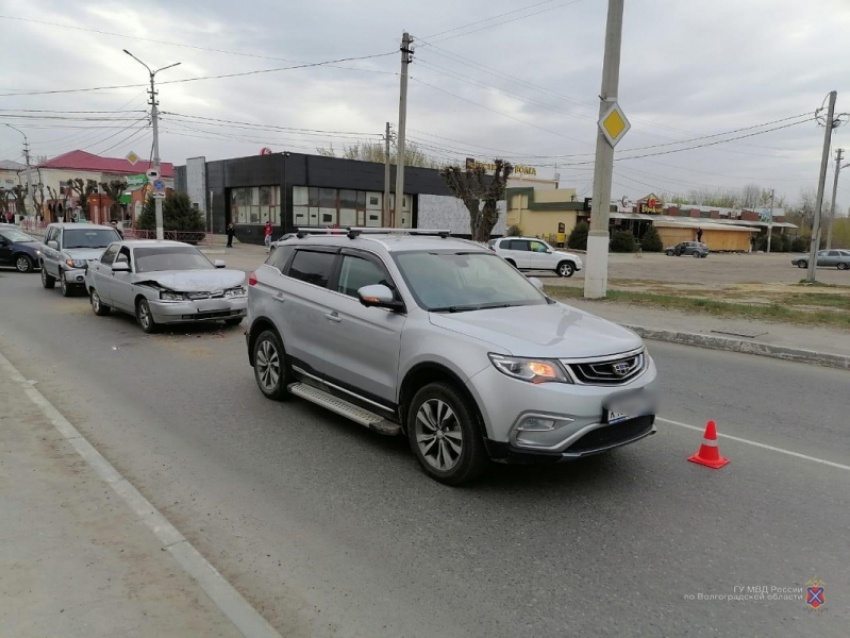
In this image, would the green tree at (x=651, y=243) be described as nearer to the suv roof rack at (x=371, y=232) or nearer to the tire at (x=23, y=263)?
the tire at (x=23, y=263)

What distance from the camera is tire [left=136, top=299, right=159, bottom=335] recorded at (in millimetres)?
10722

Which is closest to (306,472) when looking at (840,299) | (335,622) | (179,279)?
(335,622)

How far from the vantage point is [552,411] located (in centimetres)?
404

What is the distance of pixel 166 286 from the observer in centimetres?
1057

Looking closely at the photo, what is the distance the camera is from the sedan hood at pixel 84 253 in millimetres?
15938

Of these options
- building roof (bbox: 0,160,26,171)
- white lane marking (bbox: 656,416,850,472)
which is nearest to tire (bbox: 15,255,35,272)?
white lane marking (bbox: 656,416,850,472)

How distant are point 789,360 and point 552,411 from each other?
716 centimetres

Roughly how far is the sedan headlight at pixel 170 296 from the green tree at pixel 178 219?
3223cm

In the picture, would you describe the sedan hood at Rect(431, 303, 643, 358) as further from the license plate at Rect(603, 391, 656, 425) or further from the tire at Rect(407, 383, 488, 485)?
the tire at Rect(407, 383, 488, 485)

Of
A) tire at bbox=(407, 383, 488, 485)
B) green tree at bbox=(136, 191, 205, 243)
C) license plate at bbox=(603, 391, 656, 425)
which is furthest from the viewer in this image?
green tree at bbox=(136, 191, 205, 243)

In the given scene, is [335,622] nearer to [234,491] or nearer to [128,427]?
[234,491]

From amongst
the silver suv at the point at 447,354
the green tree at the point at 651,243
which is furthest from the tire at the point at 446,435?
the green tree at the point at 651,243

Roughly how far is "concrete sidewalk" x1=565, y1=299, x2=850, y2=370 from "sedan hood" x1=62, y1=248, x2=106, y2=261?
12.6 m

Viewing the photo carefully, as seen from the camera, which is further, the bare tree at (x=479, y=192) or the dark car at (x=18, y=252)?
the bare tree at (x=479, y=192)
